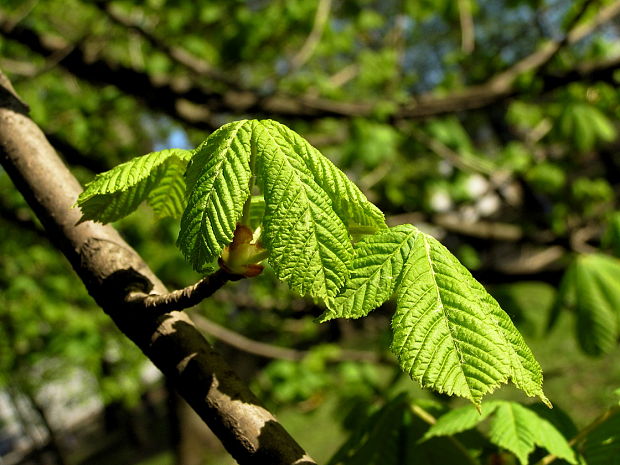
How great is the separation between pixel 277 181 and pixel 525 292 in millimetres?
14277

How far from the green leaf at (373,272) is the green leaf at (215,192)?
0.50 ft

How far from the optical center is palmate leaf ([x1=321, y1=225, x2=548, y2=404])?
674 millimetres

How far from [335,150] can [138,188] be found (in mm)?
4997

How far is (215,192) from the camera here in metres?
0.69

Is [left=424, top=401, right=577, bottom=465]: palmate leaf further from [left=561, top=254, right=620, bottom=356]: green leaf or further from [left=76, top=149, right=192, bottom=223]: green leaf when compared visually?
[left=561, top=254, right=620, bottom=356]: green leaf

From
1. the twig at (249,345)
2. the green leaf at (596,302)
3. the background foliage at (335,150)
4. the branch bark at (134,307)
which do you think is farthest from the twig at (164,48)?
the branch bark at (134,307)

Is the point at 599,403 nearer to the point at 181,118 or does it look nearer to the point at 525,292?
the point at 181,118

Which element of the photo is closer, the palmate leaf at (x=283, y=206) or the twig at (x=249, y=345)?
the palmate leaf at (x=283, y=206)

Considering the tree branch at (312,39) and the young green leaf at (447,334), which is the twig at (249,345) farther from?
the tree branch at (312,39)

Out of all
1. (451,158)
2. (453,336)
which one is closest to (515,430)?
(453,336)

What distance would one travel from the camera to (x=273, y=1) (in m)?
4.75

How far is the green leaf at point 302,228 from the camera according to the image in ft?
2.22

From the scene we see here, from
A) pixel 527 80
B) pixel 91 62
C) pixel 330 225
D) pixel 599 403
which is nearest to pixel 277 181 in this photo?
pixel 330 225

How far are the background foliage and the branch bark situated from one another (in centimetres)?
48
